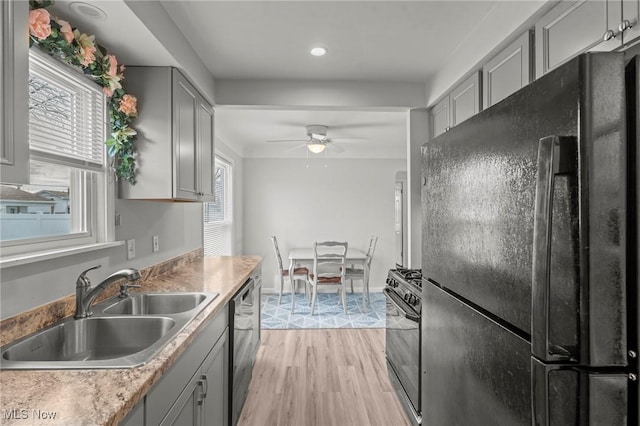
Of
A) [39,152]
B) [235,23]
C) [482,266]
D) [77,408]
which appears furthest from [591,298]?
[235,23]

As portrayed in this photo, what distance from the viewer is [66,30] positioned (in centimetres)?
151

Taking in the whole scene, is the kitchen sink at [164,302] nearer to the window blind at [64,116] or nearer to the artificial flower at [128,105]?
the window blind at [64,116]

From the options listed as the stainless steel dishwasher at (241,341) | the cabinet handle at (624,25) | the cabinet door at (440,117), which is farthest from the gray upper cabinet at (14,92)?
the cabinet door at (440,117)

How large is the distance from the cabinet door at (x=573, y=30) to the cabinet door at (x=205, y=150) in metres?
2.13

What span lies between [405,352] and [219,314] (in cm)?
122

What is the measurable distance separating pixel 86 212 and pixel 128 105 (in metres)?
0.63

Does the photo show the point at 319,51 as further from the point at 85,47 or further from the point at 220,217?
the point at 220,217

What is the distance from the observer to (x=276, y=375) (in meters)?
3.04

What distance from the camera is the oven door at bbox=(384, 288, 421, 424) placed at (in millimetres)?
2119

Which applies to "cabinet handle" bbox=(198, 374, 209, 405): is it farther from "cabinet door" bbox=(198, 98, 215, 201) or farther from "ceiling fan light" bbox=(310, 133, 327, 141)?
"ceiling fan light" bbox=(310, 133, 327, 141)

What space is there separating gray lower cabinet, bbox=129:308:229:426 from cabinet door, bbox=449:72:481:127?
1.93 meters

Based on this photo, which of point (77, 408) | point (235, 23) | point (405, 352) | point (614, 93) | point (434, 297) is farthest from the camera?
point (405, 352)

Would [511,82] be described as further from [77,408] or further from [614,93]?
[77,408]

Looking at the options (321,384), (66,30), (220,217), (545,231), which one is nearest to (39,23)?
(66,30)
